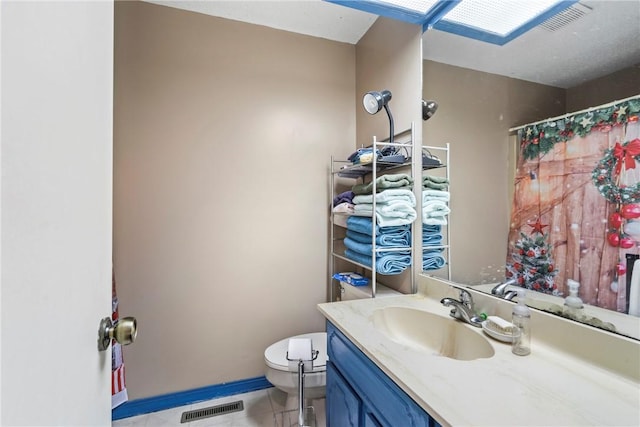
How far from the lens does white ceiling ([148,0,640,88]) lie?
0.77 metres

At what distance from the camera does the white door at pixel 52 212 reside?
31 cm

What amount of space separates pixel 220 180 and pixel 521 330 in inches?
64.5

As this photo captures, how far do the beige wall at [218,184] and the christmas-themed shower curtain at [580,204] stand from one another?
47.8 inches

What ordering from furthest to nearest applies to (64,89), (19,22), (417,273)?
(417,273) → (64,89) → (19,22)

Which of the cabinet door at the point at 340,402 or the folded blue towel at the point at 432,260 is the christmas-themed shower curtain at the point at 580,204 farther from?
the cabinet door at the point at 340,402

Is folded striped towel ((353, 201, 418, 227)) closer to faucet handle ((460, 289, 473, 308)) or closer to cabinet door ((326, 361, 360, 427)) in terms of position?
faucet handle ((460, 289, 473, 308))

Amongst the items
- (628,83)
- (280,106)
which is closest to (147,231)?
(280,106)

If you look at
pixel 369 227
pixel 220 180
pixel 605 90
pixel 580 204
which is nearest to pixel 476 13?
pixel 605 90

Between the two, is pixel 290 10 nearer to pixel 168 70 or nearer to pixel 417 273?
pixel 168 70

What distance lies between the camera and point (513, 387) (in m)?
0.65

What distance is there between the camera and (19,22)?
324 millimetres

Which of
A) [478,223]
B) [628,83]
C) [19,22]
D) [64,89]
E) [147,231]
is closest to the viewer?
[19,22]

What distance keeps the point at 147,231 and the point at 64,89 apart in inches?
54.7

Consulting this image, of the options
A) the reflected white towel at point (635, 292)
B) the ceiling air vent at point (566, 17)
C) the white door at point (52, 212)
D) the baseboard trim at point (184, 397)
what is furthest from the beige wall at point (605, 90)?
the baseboard trim at point (184, 397)
